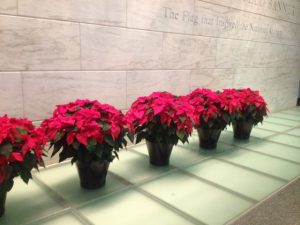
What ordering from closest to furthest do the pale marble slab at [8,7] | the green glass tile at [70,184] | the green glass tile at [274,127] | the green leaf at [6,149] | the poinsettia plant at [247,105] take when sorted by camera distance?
the green leaf at [6,149] → the green glass tile at [70,184] → the pale marble slab at [8,7] → the poinsettia plant at [247,105] → the green glass tile at [274,127]

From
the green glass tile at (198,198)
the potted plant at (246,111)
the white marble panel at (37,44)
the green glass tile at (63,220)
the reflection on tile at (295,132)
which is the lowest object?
the green glass tile at (63,220)

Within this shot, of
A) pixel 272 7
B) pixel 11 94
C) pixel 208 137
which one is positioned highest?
pixel 272 7

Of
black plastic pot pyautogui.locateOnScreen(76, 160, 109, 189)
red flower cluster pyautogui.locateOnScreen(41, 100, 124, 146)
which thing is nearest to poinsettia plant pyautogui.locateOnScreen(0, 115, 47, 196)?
red flower cluster pyautogui.locateOnScreen(41, 100, 124, 146)

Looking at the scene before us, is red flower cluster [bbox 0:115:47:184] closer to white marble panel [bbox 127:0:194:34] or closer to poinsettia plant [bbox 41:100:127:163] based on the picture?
poinsettia plant [bbox 41:100:127:163]

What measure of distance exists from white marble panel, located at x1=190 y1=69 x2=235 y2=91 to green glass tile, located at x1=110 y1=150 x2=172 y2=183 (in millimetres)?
1638

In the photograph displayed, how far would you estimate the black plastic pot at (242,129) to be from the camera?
3709 mm

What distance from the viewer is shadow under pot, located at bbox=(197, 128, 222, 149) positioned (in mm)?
3270

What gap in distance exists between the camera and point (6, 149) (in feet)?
5.26

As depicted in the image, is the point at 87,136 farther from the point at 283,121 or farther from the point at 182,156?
the point at 283,121

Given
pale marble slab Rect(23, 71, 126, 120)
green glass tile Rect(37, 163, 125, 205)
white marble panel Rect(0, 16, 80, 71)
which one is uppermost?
white marble panel Rect(0, 16, 80, 71)

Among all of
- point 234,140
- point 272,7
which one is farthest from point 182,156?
point 272,7

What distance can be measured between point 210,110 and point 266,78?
10.8 ft

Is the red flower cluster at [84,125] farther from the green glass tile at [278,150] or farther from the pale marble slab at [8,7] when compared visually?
the green glass tile at [278,150]

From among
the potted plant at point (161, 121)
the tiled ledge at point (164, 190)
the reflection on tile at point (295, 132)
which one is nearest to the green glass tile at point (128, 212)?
the tiled ledge at point (164, 190)
